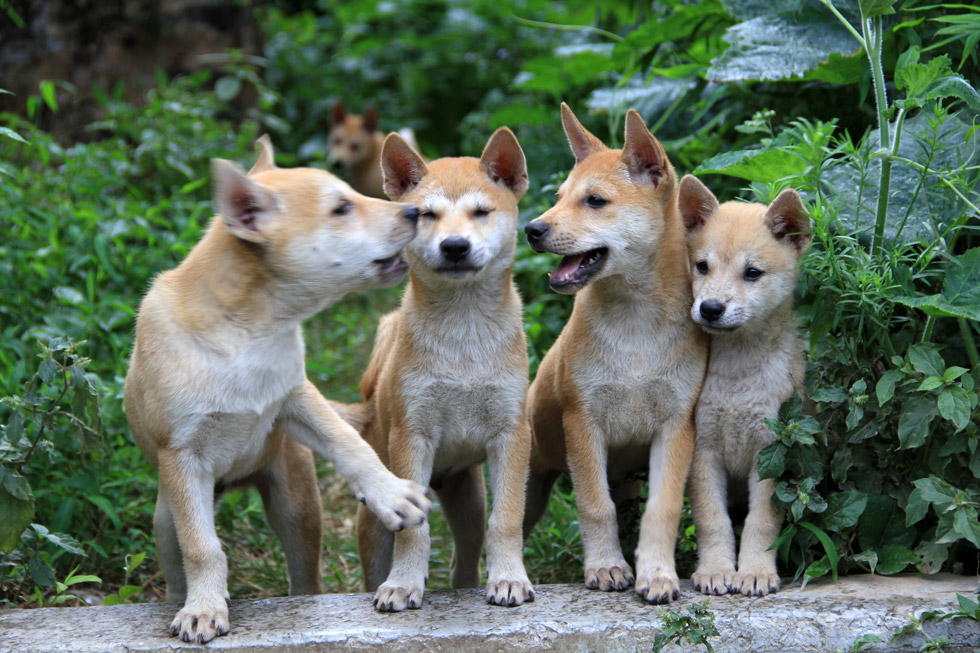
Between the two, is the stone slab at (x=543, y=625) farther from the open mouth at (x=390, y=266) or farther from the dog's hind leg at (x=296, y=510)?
the open mouth at (x=390, y=266)

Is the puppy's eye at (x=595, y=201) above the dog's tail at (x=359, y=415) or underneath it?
above

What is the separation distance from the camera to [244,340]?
3580 millimetres

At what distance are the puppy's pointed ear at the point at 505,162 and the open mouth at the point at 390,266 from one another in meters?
0.67

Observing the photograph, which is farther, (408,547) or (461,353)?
(461,353)

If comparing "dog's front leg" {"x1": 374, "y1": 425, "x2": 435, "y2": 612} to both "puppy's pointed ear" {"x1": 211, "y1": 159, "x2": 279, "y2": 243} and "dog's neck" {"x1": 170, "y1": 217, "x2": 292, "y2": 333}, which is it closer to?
"dog's neck" {"x1": 170, "y1": 217, "x2": 292, "y2": 333}

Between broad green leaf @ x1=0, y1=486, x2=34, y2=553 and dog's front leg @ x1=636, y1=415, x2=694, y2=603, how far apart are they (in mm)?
2381

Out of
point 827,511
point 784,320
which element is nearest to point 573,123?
point 784,320

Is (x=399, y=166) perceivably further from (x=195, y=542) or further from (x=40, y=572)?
(x=40, y=572)

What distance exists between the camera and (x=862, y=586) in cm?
370

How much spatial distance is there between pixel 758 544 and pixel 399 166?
2.10m

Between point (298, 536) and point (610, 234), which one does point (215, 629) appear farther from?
point (610, 234)

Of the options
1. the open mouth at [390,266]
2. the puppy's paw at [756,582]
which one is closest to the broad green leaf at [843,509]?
the puppy's paw at [756,582]

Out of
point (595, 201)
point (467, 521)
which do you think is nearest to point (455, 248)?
point (595, 201)

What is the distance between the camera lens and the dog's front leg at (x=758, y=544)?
147 inches
